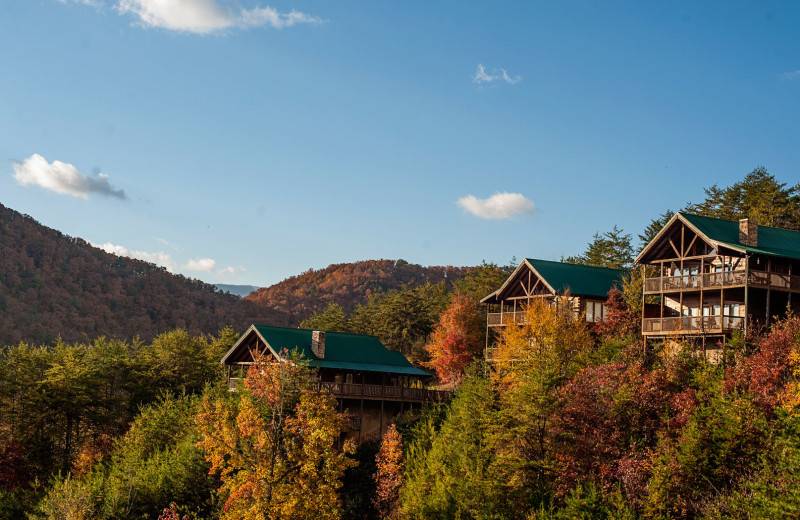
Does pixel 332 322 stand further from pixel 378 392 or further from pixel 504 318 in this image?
pixel 378 392

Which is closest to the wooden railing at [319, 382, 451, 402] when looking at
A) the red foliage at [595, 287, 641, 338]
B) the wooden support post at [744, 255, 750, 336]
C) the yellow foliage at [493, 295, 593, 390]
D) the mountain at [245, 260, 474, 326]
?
the yellow foliage at [493, 295, 593, 390]

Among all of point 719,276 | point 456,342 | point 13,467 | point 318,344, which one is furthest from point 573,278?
point 13,467

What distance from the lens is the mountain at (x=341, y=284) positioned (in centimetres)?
14512

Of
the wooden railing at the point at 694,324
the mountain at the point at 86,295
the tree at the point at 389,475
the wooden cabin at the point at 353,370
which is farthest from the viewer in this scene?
the mountain at the point at 86,295

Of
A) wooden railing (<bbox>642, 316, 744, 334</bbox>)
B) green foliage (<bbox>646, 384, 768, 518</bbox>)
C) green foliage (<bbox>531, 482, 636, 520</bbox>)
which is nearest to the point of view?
green foliage (<bbox>646, 384, 768, 518</bbox>)

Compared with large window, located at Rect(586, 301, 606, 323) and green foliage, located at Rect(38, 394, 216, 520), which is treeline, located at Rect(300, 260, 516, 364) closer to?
large window, located at Rect(586, 301, 606, 323)

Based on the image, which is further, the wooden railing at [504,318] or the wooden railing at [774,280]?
the wooden railing at [504,318]

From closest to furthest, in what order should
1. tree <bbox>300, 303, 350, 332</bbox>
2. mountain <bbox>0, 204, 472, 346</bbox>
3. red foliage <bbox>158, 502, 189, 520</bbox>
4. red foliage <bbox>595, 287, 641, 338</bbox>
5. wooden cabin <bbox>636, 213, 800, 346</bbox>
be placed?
red foliage <bbox>158, 502, 189, 520</bbox> → wooden cabin <bbox>636, 213, 800, 346</bbox> → red foliage <bbox>595, 287, 641, 338</bbox> → tree <bbox>300, 303, 350, 332</bbox> → mountain <bbox>0, 204, 472, 346</bbox>

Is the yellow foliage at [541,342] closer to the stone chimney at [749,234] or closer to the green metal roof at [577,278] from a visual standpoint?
the green metal roof at [577,278]

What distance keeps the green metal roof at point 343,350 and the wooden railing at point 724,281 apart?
61.3 feet

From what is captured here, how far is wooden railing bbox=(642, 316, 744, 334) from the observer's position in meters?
43.9

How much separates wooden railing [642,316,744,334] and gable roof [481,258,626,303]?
8.91 metres

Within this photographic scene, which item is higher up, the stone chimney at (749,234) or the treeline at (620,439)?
the stone chimney at (749,234)

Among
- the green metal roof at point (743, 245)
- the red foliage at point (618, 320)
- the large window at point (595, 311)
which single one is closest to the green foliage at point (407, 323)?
the large window at point (595, 311)
